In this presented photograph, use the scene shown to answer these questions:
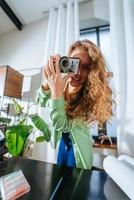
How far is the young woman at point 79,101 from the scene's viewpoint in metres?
0.47

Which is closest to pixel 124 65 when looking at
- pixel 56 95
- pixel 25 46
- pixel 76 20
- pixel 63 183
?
pixel 76 20

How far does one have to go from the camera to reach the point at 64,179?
13.4 inches

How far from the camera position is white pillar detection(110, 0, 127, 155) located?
1114 millimetres

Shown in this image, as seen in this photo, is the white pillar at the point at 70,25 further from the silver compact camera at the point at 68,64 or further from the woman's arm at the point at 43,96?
the silver compact camera at the point at 68,64

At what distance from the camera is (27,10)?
5.74 feet

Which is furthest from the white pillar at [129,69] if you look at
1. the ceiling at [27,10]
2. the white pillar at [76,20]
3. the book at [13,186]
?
the book at [13,186]

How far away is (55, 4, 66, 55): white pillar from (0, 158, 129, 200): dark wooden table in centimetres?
126

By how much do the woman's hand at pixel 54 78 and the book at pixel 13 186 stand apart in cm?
22

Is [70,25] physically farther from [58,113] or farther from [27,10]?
[58,113]

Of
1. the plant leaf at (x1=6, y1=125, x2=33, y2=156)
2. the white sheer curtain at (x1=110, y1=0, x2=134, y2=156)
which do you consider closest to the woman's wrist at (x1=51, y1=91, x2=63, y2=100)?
the plant leaf at (x1=6, y1=125, x2=33, y2=156)

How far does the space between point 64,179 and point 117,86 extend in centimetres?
94

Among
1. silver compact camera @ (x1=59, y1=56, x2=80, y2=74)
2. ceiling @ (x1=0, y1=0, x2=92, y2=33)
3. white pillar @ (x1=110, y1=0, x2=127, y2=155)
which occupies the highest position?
ceiling @ (x1=0, y1=0, x2=92, y2=33)

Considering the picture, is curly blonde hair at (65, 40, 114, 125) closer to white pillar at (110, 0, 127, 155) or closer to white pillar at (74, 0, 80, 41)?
white pillar at (110, 0, 127, 155)

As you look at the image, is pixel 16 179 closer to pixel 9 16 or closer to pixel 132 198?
pixel 132 198
